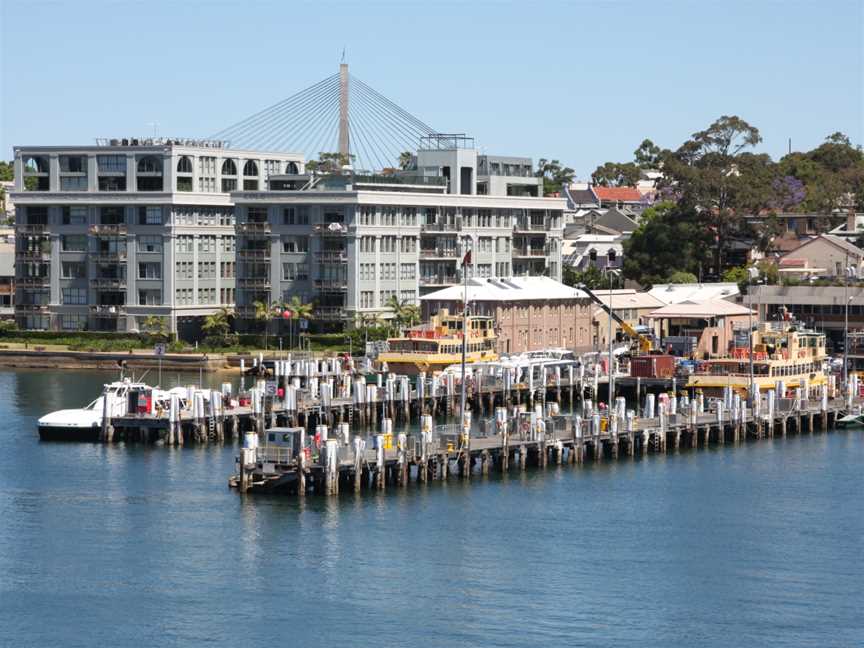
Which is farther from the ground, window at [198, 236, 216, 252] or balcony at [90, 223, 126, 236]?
balcony at [90, 223, 126, 236]

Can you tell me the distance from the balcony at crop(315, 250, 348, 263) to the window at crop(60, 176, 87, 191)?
19.9 m

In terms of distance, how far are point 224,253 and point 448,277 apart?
56.7 feet

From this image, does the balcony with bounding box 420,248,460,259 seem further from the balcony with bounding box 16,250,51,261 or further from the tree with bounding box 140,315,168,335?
the balcony with bounding box 16,250,51,261

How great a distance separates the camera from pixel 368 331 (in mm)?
141500

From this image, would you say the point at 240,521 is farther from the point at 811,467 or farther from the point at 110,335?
the point at 110,335

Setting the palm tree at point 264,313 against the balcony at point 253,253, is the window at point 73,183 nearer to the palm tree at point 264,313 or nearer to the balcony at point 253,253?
the balcony at point 253,253

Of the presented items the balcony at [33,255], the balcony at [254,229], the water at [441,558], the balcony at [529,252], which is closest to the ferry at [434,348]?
the balcony at [254,229]

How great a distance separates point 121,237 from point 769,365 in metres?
61.1

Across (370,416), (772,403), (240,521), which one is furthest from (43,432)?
Result: (772,403)

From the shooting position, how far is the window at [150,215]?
152 metres

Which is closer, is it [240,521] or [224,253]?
[240,521]

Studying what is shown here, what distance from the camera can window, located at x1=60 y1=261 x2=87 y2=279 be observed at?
15450 centimetres

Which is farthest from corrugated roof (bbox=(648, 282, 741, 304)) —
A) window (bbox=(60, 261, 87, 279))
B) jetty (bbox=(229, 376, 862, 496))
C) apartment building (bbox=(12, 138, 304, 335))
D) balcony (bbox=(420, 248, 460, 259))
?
window (bbox=(60, 261, 87, 279))

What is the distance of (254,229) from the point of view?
15100 centimetres
